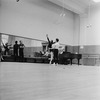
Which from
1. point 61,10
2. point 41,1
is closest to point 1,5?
point 41,1

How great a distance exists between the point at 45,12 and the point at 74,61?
4.91 metres

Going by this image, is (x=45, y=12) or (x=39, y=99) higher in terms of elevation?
(x=45, y=12)

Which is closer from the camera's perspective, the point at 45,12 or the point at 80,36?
the point at 45,12

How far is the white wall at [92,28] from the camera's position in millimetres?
14742

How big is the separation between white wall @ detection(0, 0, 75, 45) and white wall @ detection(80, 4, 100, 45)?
0.98 meters

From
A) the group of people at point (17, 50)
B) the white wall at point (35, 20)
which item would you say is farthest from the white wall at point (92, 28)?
the group of people at point (17, 50)

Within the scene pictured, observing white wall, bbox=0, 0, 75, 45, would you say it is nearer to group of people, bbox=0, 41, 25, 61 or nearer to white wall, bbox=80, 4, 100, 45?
group of people, bbox=0, 41, 25, 61

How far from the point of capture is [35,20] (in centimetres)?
1244

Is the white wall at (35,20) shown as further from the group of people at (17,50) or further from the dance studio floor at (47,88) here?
the dance studio floor at (47,88)

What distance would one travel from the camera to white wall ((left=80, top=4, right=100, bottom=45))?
14.7 meters

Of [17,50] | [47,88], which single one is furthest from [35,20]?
[47,88]

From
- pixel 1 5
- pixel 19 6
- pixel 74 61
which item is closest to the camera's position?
pixel 1 5

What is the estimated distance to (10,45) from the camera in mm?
12688

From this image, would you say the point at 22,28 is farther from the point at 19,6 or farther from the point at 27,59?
the point at 27,59
